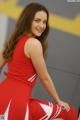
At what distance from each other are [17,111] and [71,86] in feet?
5.42

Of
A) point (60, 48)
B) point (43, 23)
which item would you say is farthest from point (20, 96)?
point (60, 48)

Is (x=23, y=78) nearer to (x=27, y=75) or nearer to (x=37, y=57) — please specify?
(x=27, y=75)

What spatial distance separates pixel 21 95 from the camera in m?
2.12

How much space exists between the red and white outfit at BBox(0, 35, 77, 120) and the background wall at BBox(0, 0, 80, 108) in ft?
4.83

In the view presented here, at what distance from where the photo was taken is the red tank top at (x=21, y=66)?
83.5 inches

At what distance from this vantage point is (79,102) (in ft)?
12.2

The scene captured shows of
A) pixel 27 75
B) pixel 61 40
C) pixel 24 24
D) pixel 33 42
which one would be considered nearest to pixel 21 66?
pixel 27 75

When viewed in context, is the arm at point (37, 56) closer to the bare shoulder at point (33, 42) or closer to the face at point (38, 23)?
the bare shoulder at point (33, 42)

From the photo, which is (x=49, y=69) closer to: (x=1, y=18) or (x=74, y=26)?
(x=74, y=26)

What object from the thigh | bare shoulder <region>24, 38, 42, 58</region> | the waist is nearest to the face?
bare shoulder <region>24, 38, 42, 58</region>

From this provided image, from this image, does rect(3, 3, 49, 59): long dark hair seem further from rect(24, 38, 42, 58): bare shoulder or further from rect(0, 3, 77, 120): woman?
rect(24, 38, 42, 58): bare shoulder

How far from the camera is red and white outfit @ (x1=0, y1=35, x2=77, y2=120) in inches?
82.7

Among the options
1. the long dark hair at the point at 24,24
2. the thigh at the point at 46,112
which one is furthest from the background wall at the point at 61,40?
the thigh at the point at 46,112

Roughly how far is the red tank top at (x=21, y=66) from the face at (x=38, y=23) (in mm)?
78
